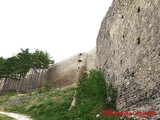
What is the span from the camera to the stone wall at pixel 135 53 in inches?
369

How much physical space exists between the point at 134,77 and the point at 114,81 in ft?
10.1

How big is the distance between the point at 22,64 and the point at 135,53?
26.2 metres

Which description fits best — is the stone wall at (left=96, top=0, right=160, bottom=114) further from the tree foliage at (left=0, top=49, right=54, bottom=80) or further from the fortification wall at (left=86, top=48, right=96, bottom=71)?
the tree foliage at (left=0, top=49, right=54, bottom=80)

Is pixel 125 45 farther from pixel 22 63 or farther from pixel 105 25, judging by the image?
pixel 22 63

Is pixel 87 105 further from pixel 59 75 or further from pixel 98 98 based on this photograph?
pixel 59 75

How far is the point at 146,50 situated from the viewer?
10211 mm

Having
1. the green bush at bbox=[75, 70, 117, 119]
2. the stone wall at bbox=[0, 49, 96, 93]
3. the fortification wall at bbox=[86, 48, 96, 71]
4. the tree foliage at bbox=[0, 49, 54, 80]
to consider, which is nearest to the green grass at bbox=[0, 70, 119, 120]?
the green bush at bbox=[75, 70, 117, 119]

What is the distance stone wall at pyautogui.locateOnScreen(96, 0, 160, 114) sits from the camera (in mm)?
9375

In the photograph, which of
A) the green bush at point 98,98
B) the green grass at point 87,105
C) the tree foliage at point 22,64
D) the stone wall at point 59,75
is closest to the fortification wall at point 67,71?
the stone wall at point 59,75

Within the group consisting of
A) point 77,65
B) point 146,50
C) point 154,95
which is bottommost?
point 154,95


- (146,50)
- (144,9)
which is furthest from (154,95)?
(144,9)

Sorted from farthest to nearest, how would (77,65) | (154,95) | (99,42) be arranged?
(77,65) < (99,42) < (154,95)

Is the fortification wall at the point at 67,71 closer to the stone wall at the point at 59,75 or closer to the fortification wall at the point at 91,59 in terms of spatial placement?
the stone wall at the point at 59,75

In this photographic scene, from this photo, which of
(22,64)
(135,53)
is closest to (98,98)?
(135,53)
